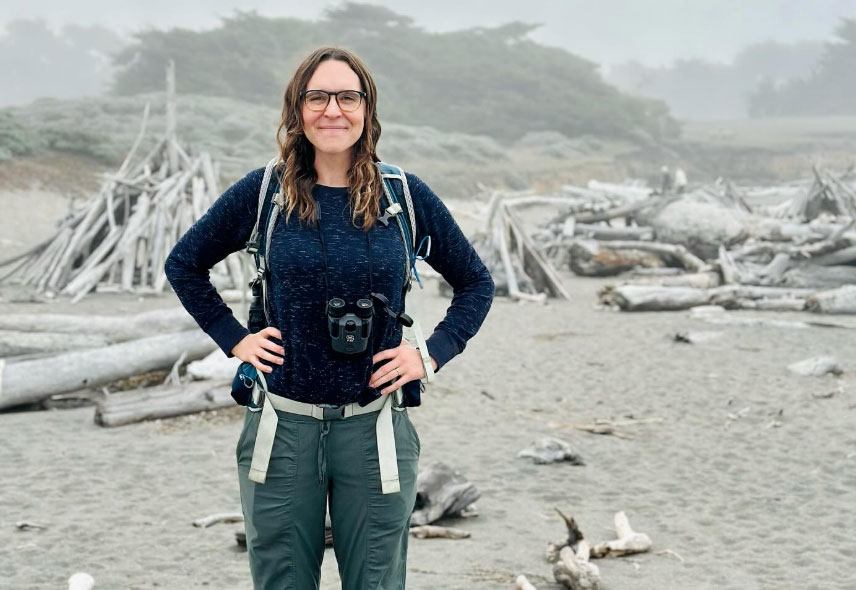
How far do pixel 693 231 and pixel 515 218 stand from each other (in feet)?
11.4

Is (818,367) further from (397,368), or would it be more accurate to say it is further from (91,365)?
(397,368)

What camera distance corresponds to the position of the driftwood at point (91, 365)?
21.4ft

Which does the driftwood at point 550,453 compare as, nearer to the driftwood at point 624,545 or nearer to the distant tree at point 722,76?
the driftwood at point 624,545

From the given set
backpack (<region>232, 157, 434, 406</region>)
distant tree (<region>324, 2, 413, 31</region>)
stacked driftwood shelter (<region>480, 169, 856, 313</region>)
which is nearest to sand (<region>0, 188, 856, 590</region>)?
backpack (<region>232, 157, 434, 406</region>)

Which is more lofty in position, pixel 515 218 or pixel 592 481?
pixel 515 218

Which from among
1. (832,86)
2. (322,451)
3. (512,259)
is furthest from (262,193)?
(832,86)

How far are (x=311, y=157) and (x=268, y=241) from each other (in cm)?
22

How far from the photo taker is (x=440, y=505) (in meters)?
4.42

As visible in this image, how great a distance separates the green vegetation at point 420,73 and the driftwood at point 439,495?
4235 centimetres

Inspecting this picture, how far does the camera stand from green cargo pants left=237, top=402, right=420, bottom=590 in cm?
208

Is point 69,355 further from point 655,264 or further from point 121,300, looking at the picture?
point 655,264

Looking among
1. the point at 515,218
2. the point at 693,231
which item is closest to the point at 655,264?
the point at 693,231

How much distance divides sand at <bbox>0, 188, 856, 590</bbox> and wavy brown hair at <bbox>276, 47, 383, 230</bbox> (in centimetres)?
209

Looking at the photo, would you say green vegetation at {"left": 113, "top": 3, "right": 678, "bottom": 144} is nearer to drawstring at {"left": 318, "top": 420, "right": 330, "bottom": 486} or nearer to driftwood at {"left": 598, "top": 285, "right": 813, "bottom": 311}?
driftwood at {"left": 598, "top": 285, "right": 813, "bottom": 311}
